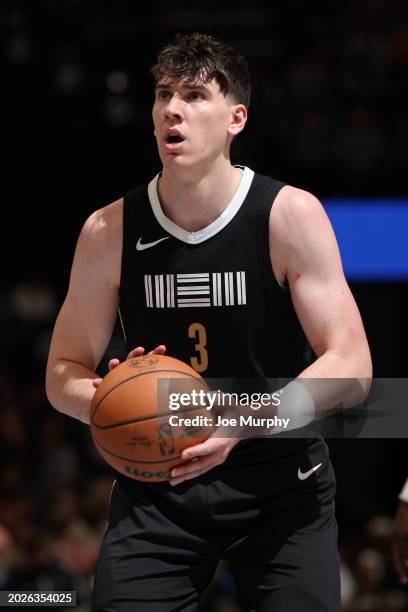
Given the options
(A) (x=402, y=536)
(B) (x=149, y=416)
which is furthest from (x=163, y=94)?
(A) (x=402, y=536)

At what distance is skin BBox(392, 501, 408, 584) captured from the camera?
4150 mm

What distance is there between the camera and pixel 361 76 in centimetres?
973

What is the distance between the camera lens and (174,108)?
3701 mm

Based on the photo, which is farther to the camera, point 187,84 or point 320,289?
point 187,84

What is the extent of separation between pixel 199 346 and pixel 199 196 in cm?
52

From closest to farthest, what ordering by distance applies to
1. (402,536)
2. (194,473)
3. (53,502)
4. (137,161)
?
(194,473)
(402,536)
(53,502)
(137,161)

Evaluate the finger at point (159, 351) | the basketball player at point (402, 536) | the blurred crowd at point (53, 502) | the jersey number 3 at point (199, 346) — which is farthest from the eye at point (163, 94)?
the blurred crowd at point (53, 502)

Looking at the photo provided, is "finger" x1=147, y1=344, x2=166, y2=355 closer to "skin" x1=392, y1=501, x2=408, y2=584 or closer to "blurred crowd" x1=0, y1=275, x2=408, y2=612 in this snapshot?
"skin" x1=392, y1=501, x2=408, y2=584

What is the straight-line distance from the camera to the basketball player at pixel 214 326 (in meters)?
3.57

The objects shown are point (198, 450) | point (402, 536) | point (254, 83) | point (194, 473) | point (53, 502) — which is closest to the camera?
point (198, 450)

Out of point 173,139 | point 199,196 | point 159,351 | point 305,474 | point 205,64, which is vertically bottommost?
point 305,474

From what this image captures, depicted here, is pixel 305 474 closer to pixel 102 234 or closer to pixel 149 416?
pixel 149 416

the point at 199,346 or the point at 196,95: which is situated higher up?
the point at 196,95

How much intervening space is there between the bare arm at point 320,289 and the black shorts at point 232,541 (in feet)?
1.18
